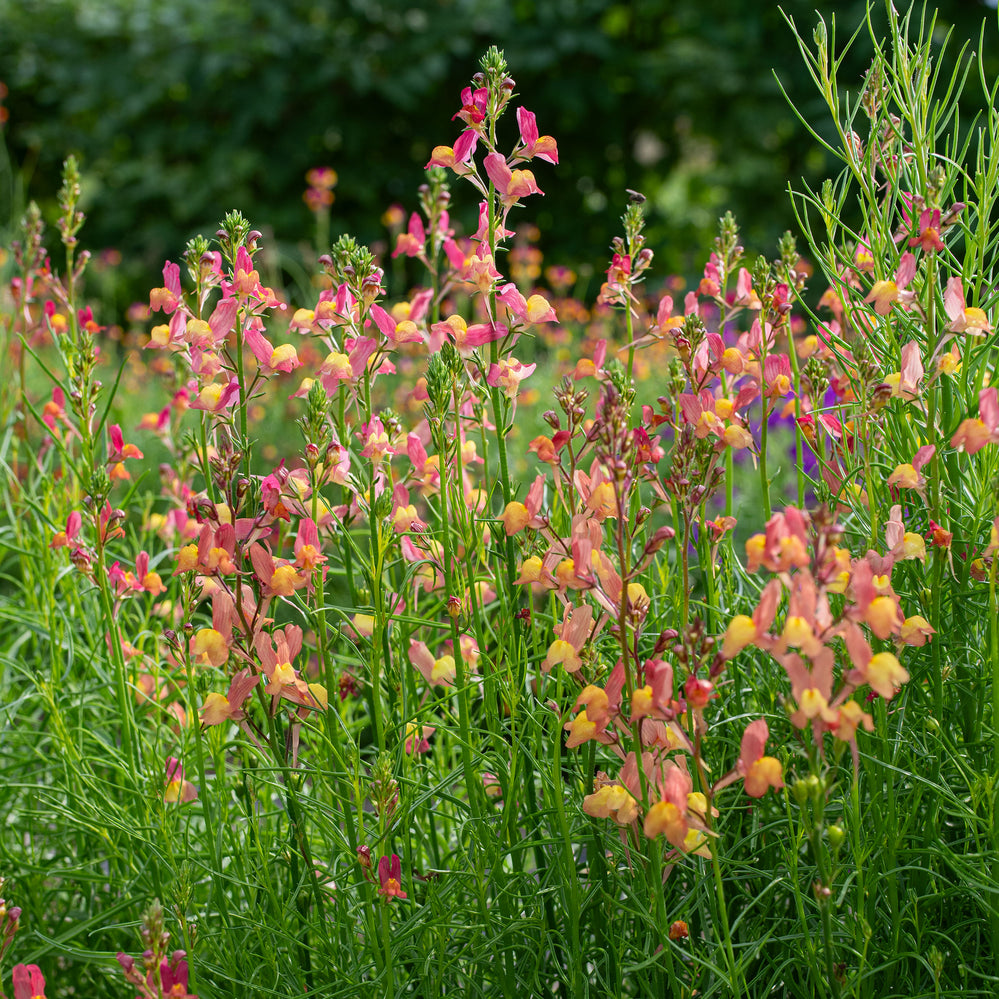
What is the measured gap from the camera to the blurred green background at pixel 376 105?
761 cm

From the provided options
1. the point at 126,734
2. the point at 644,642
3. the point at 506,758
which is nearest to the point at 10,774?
the point at 126,734

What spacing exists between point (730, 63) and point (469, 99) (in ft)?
22.5

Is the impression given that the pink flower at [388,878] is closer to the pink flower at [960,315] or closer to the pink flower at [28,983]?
the pink flower at [28,983]

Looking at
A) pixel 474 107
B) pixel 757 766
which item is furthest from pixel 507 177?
pixel 757 766

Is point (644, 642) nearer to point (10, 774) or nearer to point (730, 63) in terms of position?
point (10, 774)

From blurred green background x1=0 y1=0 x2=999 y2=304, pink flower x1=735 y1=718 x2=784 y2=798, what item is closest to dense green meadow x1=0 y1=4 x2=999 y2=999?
pink flower x1=735 y1=718 x2=784 y2=798

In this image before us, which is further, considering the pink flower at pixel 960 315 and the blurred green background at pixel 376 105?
the blurred green background at pixel 376 105

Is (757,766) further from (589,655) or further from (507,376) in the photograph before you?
(507,376)

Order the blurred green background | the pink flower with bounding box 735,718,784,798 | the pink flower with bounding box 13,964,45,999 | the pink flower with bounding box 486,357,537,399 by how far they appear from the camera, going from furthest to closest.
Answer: the blurred green background, the pink flower with bounding box 486,357,537,399, the pink flower with bounding box 13,964,45,999, the pink flower with bounding box 735,718,784,798

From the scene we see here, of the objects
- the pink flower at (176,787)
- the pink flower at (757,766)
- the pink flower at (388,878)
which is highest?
the pink flower at (757,766)

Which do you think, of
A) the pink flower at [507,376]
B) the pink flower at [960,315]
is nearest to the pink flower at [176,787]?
the pink flower at [507,376]

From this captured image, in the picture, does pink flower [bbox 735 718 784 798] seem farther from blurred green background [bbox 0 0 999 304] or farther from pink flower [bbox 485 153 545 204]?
blurred green background [bbox 0 0 999 304]

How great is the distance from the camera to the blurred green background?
761 centimetres

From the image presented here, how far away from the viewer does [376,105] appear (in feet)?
26.9
